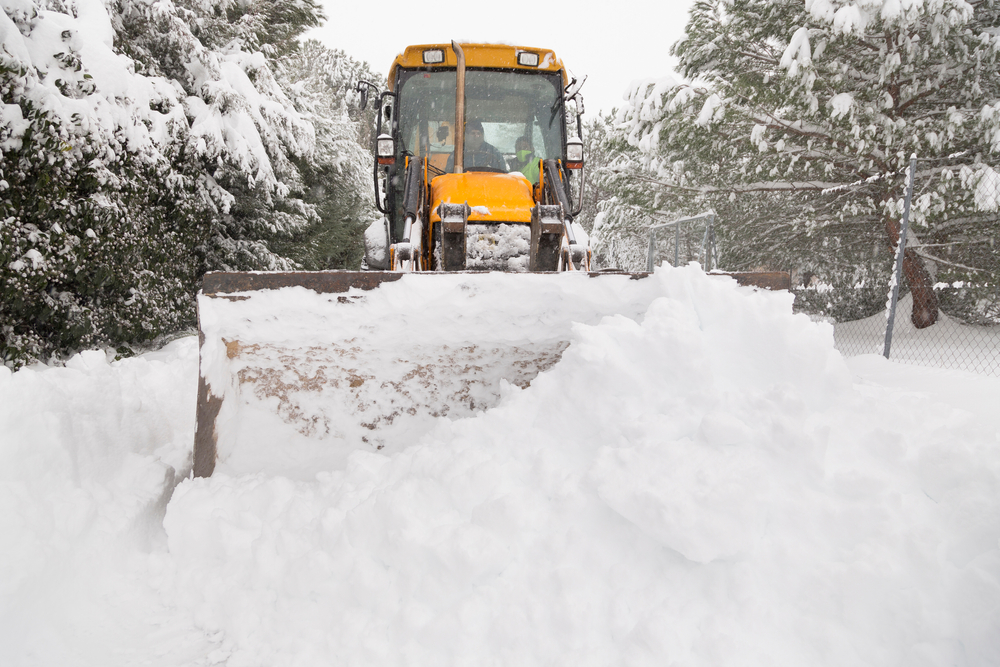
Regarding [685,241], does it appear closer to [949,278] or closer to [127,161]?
[949,278]

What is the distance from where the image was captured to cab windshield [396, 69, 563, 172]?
464cm

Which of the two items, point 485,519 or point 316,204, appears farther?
point 316,204

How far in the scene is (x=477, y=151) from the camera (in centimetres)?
455

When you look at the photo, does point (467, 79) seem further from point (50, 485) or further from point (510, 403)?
point (50, 485)

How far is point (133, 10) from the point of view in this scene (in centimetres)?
596

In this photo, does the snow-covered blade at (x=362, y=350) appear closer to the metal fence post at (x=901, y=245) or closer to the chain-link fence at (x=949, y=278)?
the metal fence post at (x=901, y=245)

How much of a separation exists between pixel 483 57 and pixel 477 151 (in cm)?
74

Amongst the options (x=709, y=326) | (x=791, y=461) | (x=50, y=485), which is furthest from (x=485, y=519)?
(x=50, y=485)

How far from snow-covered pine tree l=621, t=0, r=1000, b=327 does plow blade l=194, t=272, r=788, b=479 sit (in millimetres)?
5580

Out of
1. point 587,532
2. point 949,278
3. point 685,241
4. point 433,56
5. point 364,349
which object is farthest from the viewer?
point 685,241

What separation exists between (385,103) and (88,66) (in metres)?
2.22

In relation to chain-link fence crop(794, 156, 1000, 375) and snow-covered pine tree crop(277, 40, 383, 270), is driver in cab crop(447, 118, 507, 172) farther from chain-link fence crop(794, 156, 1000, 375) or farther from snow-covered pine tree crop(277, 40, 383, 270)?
chain-link fence crop(794, 156, 1000, 375)

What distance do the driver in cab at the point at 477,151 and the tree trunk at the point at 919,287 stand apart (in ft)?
18.8

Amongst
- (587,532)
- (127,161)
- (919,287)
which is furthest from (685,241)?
(587,532)
